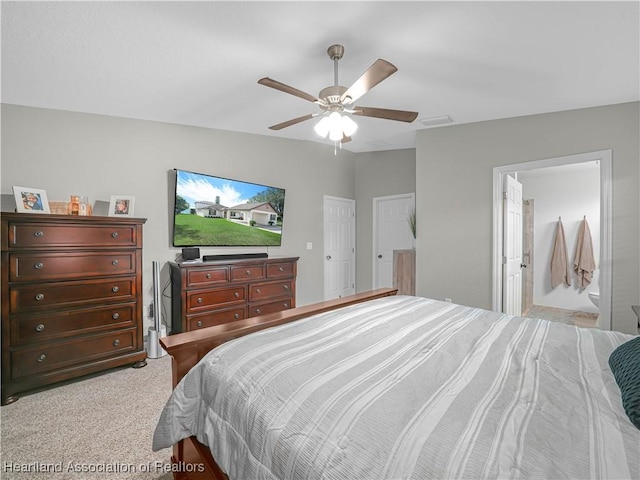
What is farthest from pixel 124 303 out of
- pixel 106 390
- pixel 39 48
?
pixel 39 48

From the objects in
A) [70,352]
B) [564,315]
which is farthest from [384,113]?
[564,315]

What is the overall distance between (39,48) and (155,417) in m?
2.60

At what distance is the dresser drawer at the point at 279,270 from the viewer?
3.87 meters

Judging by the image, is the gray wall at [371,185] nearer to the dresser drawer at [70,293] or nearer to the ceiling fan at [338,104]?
the ceiling fan at [338,104]

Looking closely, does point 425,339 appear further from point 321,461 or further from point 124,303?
point 124,303

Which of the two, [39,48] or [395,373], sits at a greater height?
[39,48]

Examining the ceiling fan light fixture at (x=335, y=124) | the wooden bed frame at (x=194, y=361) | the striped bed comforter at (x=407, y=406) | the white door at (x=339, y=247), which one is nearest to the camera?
the striped bed comforter at (x=407, y=406)

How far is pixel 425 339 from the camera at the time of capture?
1.49 meters

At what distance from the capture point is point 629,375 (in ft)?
3.20

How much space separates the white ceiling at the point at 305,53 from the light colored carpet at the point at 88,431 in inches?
97.7

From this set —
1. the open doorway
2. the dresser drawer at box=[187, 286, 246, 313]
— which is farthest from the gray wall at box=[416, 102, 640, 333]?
the dresser drawer at box=[187, 286, 246, 313]

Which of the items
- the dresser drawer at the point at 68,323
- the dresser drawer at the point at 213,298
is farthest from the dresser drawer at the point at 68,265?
the dresser drawer at the point at 213,298

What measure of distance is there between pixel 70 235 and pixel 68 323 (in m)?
0.74

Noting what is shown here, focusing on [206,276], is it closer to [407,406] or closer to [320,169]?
[320,169]
